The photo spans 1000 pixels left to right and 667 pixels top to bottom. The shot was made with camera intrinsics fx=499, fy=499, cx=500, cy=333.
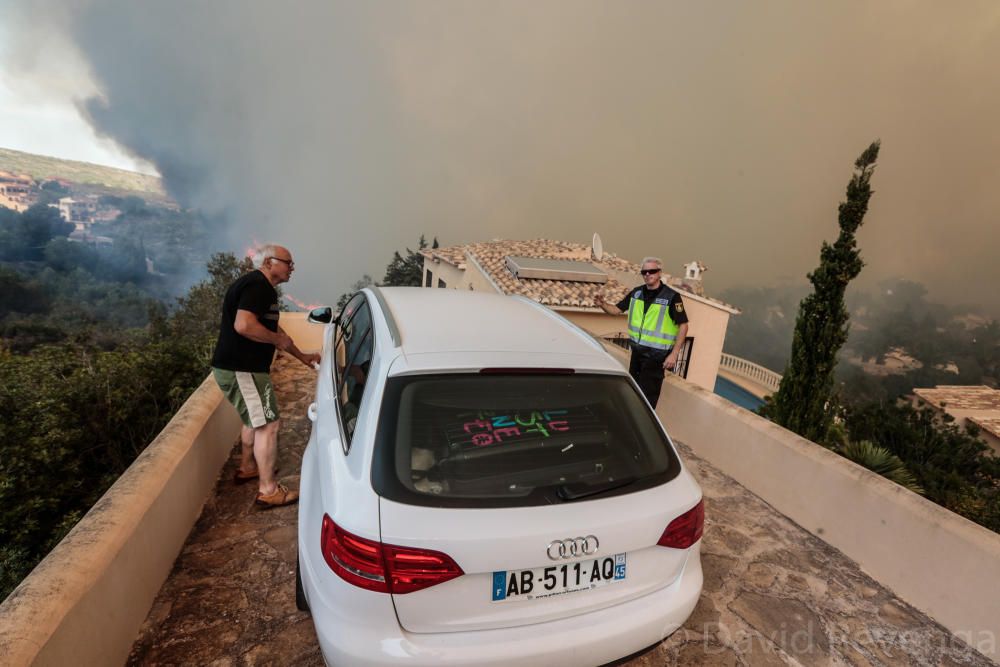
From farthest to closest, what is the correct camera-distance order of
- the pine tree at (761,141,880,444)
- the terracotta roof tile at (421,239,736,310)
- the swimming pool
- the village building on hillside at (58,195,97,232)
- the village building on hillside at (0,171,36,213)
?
1. the village building on hillside at (58,195,97,232)
2. the village building on hillside at (0,171,36,213)
3. the swimming pool
4. the terracotta roof tile at (421,239,736,310)
5. the pine tree at (761,141,880,444)

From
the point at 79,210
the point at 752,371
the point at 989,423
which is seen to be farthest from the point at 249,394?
the point at 79,210

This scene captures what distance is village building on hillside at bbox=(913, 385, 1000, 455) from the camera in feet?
55.2

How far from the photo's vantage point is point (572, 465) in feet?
6.01

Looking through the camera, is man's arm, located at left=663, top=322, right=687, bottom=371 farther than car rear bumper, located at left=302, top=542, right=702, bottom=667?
Yes

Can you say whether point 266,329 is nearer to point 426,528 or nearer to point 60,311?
point 426,528

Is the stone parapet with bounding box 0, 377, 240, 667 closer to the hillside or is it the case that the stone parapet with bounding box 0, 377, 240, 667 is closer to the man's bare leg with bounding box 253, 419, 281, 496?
the man's bare leg with bounding box 253, 419, 281, 496

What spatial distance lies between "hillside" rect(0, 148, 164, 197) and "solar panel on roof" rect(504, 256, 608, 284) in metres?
114

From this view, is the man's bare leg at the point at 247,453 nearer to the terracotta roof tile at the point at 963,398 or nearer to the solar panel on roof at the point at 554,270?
the solar panel on roof at the point at 554,270

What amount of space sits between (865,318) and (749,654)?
7031cm

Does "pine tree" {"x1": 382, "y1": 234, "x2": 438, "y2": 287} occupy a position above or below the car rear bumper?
below

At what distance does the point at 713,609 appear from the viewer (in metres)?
2.63

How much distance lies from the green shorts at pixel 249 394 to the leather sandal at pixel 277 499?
48cm

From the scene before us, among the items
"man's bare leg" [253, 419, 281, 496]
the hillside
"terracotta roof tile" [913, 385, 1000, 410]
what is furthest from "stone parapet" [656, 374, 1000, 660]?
the hillside

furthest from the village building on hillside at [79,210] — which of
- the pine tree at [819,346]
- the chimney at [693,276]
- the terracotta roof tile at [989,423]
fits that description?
the terracotta roof tile at [989,423]
